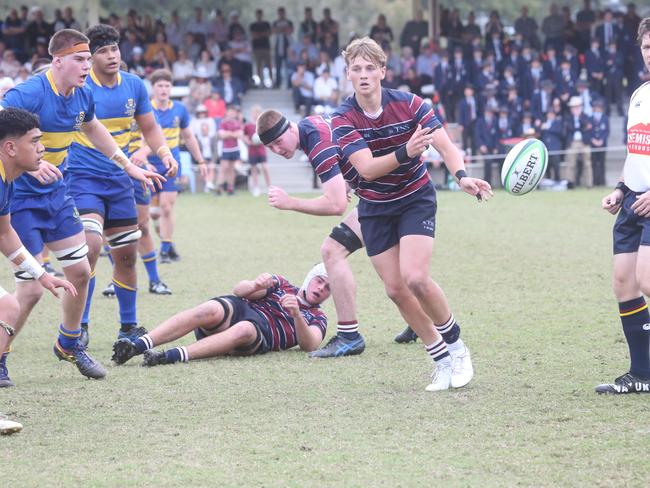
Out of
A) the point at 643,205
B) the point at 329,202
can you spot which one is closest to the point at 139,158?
the point at 329,202

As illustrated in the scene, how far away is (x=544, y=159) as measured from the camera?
6.71 metres

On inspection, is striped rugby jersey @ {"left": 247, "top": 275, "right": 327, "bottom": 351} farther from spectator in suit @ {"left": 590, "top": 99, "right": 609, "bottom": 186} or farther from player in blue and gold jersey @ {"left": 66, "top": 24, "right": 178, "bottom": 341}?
spectator in suit @ {"left": 590, "top": 99, "right": 609, "bottom": 186}

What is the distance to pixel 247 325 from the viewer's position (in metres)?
7.28

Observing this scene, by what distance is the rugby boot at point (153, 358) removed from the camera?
7.10m

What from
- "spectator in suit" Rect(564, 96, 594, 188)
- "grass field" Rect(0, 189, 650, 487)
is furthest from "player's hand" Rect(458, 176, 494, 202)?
"spectator in suit" Rect(564, 96, 594, 188)

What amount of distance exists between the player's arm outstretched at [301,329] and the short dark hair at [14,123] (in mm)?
2224

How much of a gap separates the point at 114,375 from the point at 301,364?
49.6 inches

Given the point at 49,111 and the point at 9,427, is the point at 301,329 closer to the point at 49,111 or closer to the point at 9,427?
the point at 49,111

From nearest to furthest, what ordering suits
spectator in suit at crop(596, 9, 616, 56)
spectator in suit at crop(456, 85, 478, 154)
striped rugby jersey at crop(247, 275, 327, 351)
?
striped rugby jersey at crop(247, 275, 327, 351) < spectator in suit at crop(456, 85, 478, 154) < spectator in suit at crop(596, 9, 616, 56)

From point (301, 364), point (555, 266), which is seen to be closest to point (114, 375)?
point (301, 364)

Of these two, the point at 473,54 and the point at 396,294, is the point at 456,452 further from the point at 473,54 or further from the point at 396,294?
the point at 473,54

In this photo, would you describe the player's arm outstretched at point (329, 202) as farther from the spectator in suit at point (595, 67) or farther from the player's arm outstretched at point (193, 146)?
the spectator in suit at point (595, 67)

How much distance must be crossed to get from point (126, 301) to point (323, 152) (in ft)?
7.87

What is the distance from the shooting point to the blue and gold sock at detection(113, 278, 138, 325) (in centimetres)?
816
